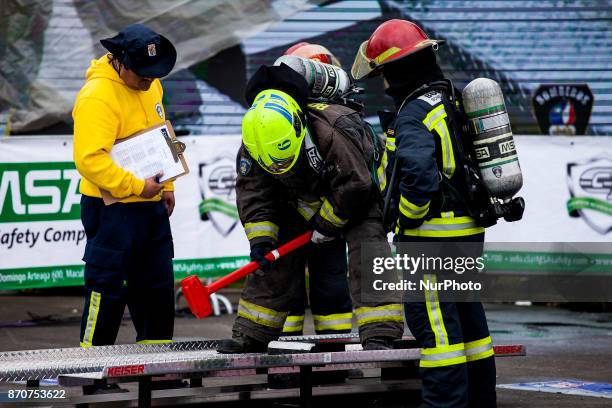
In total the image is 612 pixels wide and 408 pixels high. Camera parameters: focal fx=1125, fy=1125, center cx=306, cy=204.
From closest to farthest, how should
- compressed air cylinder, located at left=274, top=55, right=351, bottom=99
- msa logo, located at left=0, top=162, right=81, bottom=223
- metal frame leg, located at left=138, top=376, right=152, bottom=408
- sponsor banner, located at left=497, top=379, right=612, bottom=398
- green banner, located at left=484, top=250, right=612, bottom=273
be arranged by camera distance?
metal frame leg, located at left=138, top=376, right=152, bottom=408, compressed air cylinder, located at left=274, top=55, right=351, bottom=99, sponsor banner, located at left=497, top=379, right=612, bottom=398, msa logo, located at left=0, top=162, right=81, bottom=223, green banner, located at left=484, top=250, right=612, bottom=273

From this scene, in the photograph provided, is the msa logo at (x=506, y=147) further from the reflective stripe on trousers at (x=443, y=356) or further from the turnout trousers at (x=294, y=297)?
the reflective stripe on trousers at (x=443, y=356)

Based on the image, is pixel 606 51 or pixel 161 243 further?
pixel 606 51

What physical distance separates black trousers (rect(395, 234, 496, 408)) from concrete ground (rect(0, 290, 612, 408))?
788mm

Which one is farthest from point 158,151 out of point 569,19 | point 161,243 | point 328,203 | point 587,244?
point 569,19

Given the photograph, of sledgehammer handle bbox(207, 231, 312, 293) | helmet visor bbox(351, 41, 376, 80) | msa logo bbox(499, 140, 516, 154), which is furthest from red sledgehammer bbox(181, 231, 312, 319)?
msa logo bbox(499, 140, 516, 154)

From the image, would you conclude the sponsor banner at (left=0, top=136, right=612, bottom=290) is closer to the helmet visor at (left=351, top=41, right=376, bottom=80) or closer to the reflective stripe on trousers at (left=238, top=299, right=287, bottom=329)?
the reflective stripe on trousers at (left=238, top=299, right=287, bottom=329)

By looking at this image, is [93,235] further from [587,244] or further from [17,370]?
[587,244]

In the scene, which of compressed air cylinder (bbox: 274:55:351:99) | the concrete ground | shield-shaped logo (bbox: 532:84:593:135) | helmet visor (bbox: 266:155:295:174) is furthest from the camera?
shield-shaped logo (bbox: 532:84:593:135)

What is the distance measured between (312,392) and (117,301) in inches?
45.3

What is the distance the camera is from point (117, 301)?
19.6 ft

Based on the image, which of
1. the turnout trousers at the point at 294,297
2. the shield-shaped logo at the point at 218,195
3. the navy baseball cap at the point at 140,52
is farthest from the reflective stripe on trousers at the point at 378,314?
the shield-shaped logo at the point at 218,195

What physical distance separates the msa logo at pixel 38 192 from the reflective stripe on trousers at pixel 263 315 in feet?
14.4

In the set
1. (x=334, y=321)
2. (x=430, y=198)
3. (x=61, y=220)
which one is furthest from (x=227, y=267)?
(x=430, y=198)

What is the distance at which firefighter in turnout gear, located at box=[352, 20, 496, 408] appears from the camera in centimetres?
505
